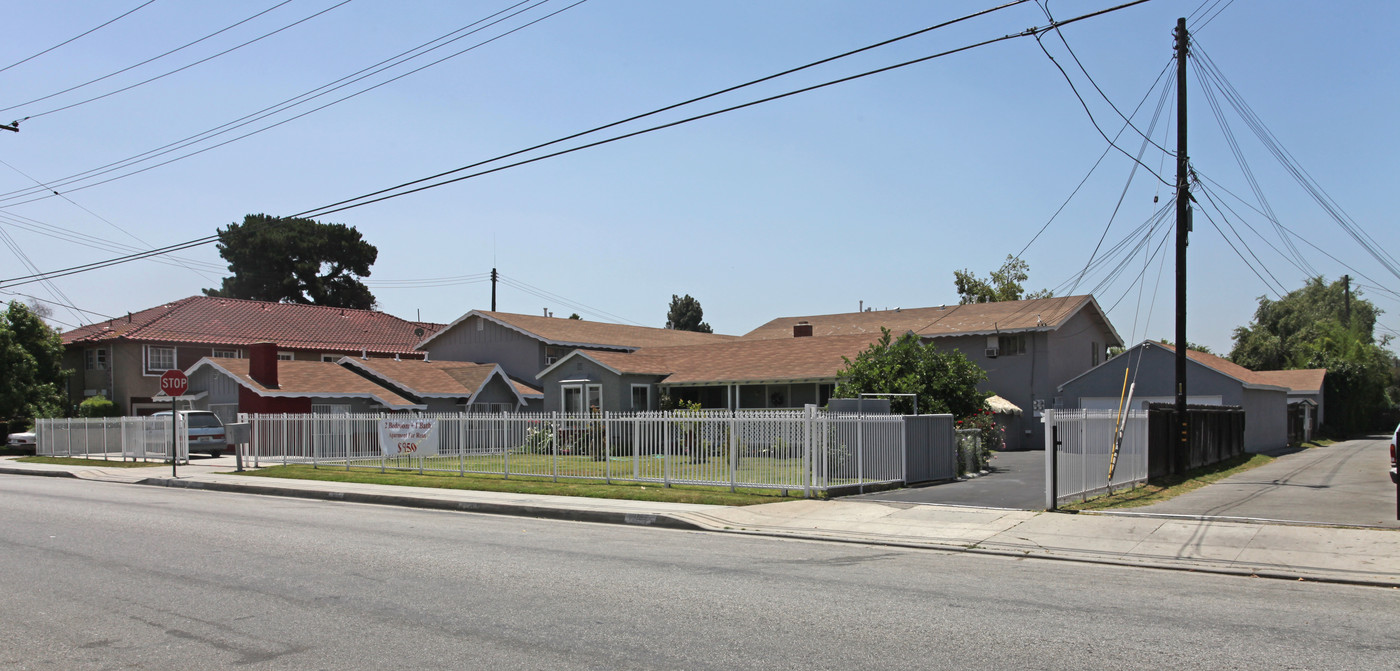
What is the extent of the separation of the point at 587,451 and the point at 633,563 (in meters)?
9.68

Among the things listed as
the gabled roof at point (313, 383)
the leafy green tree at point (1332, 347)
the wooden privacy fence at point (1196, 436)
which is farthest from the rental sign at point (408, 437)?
the leafy green tree at point (1332, 347)

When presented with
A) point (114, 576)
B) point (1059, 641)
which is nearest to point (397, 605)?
point (114, 576)

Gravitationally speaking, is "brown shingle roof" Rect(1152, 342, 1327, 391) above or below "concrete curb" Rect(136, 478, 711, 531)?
above

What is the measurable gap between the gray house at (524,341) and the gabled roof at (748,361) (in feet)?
17.0

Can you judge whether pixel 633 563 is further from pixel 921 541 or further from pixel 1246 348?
pixel 1246 348

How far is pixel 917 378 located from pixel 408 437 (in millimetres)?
12233

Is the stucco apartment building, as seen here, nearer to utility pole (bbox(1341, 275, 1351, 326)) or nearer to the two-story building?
the two-story building

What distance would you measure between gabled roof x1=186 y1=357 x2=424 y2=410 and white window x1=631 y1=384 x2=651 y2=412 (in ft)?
24.7

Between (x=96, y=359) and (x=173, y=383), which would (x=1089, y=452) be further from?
(x=96, y=359)

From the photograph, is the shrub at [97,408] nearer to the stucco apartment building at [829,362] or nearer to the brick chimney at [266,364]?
the brick chimney at [266,364]

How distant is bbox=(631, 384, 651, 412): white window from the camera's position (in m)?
33.5

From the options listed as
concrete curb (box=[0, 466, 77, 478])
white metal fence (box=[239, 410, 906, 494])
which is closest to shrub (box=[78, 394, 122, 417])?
concrete curb (box=[0, 466, 77, 478])

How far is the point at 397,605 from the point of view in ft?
26.1

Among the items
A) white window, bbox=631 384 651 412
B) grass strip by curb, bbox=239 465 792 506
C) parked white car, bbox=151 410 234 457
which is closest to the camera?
grass strip by curb, bbox=239 465 792 506
